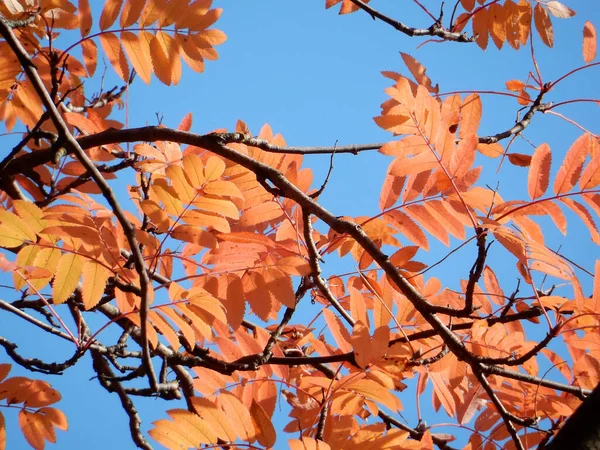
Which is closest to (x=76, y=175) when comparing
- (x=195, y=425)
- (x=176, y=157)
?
(x=176, y=157)

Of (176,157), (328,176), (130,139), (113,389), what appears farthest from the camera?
(113,389)

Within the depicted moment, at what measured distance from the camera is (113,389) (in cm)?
226

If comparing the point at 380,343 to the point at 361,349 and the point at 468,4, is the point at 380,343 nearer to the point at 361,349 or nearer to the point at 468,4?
the point at 361,349

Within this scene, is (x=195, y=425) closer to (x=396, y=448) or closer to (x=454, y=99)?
(x=396, y=448)

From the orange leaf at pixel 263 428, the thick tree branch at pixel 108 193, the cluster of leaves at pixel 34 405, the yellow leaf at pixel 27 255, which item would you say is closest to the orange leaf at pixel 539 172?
the orange leaf at pixel 263 428

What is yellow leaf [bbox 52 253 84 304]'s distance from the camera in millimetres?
1553

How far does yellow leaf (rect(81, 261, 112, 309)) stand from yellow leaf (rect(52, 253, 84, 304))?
0.03 meters

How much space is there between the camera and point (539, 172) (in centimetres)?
153

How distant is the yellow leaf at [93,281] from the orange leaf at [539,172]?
3.75 feet

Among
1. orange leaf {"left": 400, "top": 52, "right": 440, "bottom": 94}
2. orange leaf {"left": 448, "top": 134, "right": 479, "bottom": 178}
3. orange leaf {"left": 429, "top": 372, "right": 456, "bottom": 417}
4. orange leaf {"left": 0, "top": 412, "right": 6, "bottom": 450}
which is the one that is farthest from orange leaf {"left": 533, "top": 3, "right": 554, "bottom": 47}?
orange leaf {"left": 0, "top": 412, "right": 6, "bottom": 450}

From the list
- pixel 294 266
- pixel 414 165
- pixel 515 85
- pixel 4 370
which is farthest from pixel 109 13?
pixel 515 85

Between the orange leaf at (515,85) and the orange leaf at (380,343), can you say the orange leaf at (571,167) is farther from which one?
the orange leaf at (515,85)

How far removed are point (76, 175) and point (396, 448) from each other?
1619 millimetres

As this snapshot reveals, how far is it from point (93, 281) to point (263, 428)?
59 cm
